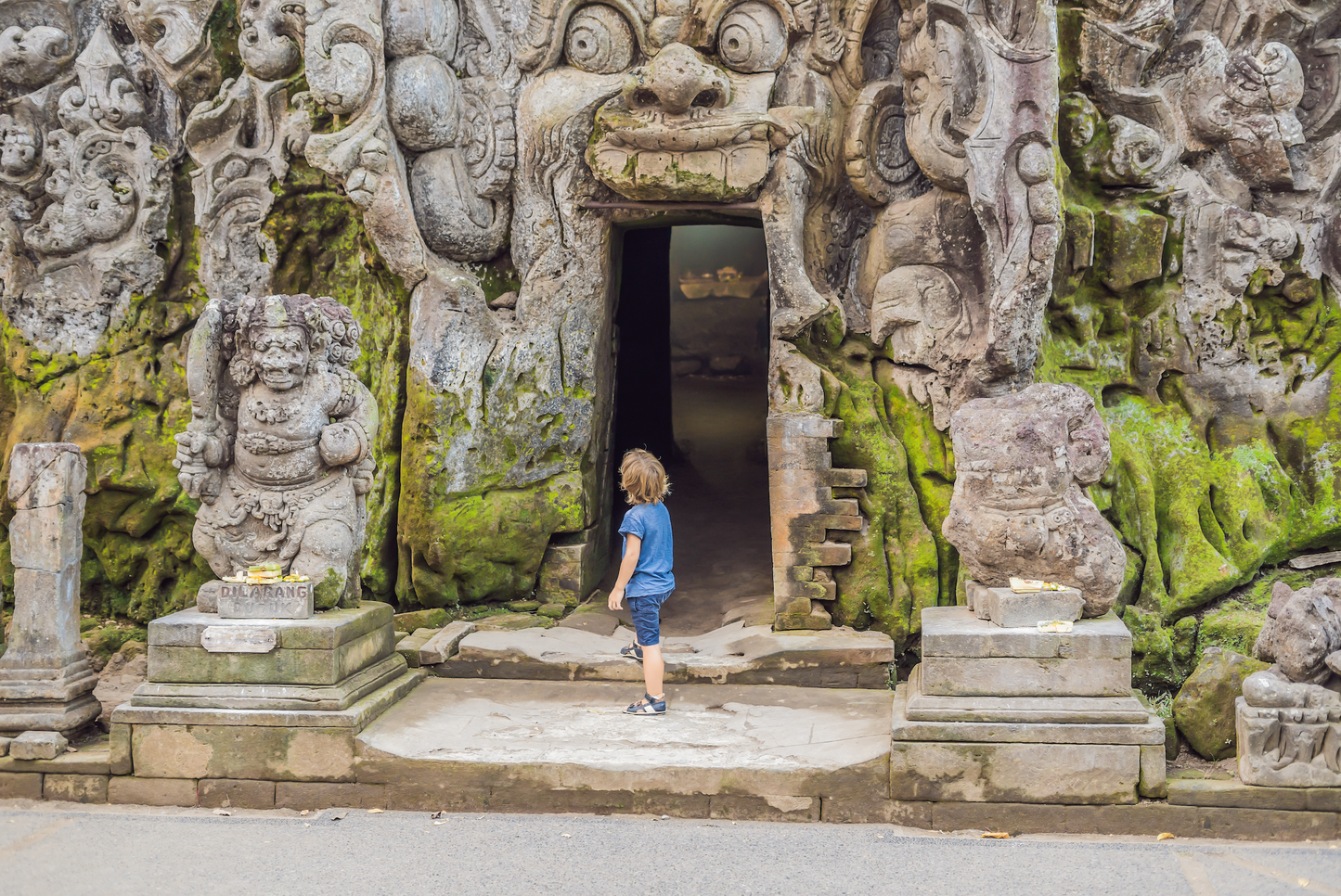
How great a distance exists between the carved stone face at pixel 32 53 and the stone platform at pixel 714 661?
5.62 meters

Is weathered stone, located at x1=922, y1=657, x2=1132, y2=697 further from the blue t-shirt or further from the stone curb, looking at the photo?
the blue t-shirt

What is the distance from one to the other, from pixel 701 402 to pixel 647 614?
30.4 ft

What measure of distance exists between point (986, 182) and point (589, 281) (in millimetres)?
2788

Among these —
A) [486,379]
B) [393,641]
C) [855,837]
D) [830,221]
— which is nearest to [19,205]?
[486,379]

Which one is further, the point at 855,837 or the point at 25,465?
the point at 25,465

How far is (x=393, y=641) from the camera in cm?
589

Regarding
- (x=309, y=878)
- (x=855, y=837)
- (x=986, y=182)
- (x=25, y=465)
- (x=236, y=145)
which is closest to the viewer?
(x=309, y=878)

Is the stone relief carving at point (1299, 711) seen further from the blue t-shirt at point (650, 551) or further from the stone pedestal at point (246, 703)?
the stone pedestal at point (246, 703)

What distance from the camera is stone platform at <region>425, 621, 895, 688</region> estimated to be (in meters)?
6.42

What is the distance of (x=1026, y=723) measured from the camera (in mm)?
4461

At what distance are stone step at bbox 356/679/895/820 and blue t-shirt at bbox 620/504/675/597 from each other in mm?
694

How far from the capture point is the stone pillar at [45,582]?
511 cm

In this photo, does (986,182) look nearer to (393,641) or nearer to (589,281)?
(589,281)

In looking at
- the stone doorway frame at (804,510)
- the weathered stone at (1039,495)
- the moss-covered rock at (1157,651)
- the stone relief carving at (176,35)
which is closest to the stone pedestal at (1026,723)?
the weathered stone at (1039,495)
